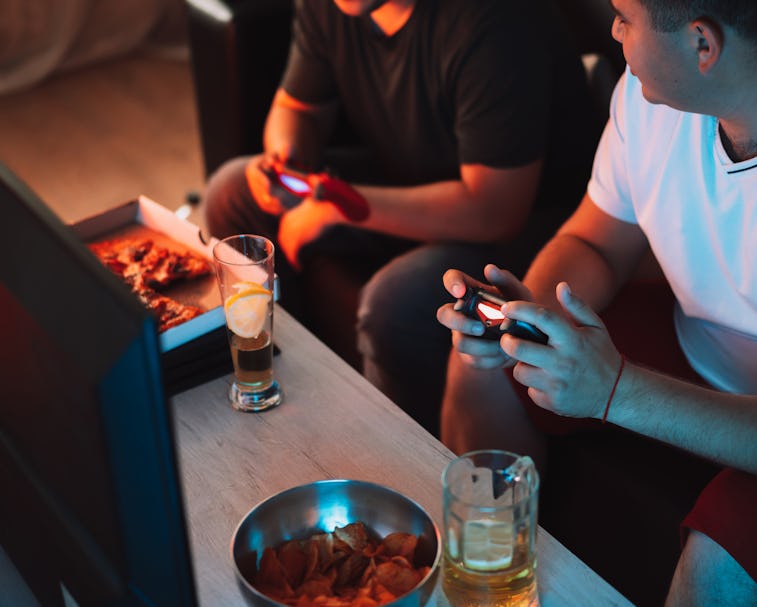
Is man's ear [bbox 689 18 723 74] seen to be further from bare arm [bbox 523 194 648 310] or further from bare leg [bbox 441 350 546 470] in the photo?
bare leg [bbox 441 350 546 470]

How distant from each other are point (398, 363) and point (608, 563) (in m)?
0.51

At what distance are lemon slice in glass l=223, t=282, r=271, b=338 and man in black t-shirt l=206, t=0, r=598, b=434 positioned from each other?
1.81 ft

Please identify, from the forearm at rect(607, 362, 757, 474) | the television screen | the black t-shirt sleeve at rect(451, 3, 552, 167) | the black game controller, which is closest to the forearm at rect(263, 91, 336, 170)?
the black t-shirt sleeve at rect(451, 3, 552, 167)

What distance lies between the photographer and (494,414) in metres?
1.46

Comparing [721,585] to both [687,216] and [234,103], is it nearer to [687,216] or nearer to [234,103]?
[687,216]

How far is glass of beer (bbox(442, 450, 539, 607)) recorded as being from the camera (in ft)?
2.85

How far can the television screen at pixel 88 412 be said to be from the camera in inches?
22.5

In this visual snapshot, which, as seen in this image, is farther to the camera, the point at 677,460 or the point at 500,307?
the point at 677,460

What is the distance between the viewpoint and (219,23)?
2.12 meters

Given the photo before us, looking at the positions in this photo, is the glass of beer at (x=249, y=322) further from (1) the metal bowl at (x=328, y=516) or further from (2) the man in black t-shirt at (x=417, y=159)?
(2) the man in black t-shirt at (x=417, y=159)

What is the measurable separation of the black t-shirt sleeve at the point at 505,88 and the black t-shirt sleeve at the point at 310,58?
1.11 ft

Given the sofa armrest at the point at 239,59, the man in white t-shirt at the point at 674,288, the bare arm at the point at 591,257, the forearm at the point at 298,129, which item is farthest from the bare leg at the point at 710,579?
the sofa armrest at the point at 239,59

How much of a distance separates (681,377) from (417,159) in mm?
711

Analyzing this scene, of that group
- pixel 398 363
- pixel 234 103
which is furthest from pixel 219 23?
pixel 398 363
